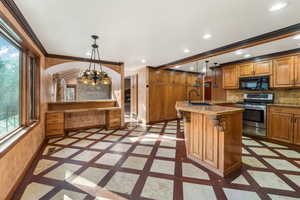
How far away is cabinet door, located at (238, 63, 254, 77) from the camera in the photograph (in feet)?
14.5

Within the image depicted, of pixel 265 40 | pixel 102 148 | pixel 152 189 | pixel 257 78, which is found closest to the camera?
pixel 152 189

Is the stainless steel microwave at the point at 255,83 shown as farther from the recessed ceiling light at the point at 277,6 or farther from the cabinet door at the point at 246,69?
the recessed ceiling light at the point at 277,6

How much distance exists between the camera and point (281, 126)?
141 inches

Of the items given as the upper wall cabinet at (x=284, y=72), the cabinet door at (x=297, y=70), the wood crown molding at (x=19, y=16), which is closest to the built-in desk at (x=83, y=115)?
the wood crown molding at (x=19, y=16)

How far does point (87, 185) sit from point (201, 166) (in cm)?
194

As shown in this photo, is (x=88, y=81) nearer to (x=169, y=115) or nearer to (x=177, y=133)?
(x=177, y=133)

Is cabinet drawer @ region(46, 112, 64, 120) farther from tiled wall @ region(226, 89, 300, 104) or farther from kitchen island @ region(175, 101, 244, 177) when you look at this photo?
tiled wall @ region(226, 89, 300, 104)

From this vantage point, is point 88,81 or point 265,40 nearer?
point 265,40

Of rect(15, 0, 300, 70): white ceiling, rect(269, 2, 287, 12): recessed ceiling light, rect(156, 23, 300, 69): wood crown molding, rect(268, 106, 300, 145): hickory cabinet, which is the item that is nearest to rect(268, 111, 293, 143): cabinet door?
rect(268, 106, 300, 145): hickory cabinet

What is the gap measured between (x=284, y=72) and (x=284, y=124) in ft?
4.72

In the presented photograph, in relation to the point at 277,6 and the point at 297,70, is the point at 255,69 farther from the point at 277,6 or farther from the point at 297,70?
the point at 277,6

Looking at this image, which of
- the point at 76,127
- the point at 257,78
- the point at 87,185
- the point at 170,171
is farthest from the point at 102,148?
the point at 257,78

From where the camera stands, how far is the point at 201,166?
8.16 feet

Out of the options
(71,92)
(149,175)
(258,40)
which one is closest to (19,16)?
(149,175)
